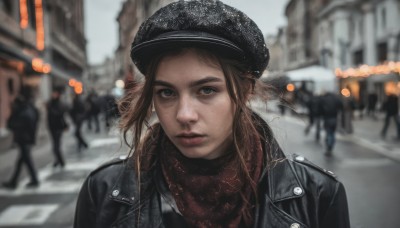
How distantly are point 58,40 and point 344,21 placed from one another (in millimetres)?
26997

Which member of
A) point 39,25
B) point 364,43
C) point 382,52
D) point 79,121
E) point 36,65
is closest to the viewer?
point 79,121

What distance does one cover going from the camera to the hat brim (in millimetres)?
1521

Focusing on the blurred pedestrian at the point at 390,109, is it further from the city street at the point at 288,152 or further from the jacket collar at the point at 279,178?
the jacket collar at the point at 279,178

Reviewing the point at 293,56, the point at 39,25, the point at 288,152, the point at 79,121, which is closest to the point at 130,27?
the point at 288,152

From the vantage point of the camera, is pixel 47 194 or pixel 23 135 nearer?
pixel 47 194

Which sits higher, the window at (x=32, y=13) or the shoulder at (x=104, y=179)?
the window at (x=32, y=13)

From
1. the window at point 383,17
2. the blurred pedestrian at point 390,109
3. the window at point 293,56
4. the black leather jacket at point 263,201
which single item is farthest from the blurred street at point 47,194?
the window at point 293,56

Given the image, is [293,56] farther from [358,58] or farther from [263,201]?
[263,201]

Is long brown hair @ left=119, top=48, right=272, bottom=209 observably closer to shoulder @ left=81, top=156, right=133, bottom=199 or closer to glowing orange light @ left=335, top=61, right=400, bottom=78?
shoulder @ left=81, top=156, right=133, bottom=199

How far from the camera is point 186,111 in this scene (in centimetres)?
159

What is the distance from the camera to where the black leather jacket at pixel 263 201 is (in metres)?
1.65

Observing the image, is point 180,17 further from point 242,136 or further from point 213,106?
point 242,136

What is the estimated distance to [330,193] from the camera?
1720 mm

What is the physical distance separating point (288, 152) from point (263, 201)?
353mm
